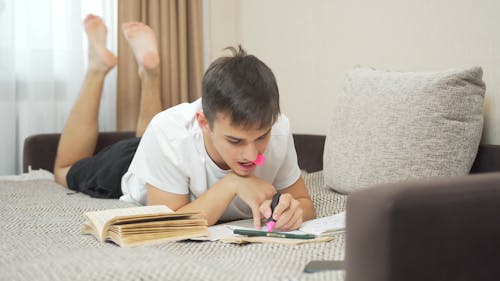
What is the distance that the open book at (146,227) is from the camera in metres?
1.26

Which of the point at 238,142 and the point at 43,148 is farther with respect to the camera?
the point at 43,148

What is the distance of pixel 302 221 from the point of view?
1.50 m

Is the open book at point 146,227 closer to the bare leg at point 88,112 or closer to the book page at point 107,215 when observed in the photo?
the book page at point 107,215

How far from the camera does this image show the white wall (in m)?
1.72

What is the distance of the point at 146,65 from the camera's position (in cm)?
265

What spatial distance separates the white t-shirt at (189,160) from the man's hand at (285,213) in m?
0.23

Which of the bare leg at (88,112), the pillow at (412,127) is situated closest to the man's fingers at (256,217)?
the pillow at (412,127)

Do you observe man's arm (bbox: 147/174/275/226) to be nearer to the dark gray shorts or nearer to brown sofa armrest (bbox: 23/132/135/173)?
the dark gray shorts

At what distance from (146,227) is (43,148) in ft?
4.95

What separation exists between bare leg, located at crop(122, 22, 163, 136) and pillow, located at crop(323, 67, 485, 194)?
1.07 metres

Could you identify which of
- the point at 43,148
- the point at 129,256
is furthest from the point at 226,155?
the point at 43,148

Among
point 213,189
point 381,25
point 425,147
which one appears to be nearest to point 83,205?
point 213,189

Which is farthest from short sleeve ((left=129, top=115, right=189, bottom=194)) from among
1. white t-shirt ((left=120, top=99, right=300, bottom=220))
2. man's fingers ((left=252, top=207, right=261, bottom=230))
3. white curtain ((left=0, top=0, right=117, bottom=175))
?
white curtain ((left=0, top=0, right=117, bottom=175))

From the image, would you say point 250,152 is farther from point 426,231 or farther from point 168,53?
point 168,53
